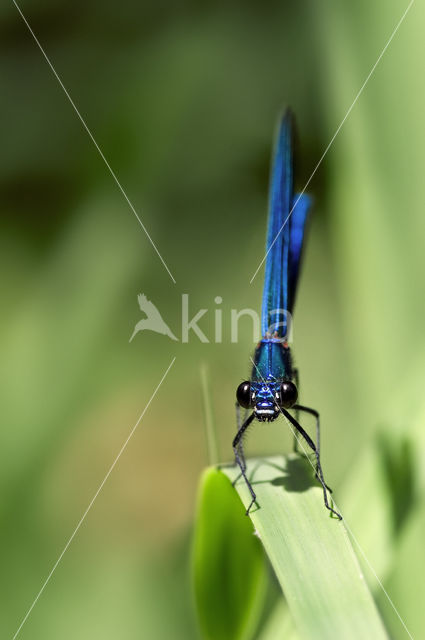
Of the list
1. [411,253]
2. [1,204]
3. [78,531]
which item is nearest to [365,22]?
[411,253]

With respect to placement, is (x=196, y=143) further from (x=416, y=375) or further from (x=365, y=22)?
(x=416, y=375)

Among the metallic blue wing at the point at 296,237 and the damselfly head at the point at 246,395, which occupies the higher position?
the metallic blue wing at the point at 296,237

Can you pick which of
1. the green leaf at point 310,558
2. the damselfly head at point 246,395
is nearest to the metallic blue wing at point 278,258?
the damselfly head at point 246,395

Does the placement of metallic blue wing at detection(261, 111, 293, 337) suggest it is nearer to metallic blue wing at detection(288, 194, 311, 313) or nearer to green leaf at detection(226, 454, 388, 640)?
metallic blue wing at detection(288, 194, 311, 313)

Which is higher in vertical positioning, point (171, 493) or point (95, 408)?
point (95, 408)

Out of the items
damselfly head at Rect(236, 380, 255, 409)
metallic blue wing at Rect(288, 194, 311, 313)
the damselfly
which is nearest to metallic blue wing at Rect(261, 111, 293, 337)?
the damselfly

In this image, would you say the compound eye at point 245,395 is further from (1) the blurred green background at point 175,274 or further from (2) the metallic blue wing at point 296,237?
(2) the metallic blue wing at point 296,237

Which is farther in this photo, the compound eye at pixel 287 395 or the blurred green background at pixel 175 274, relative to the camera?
the blurred green background at pixel 175 274
